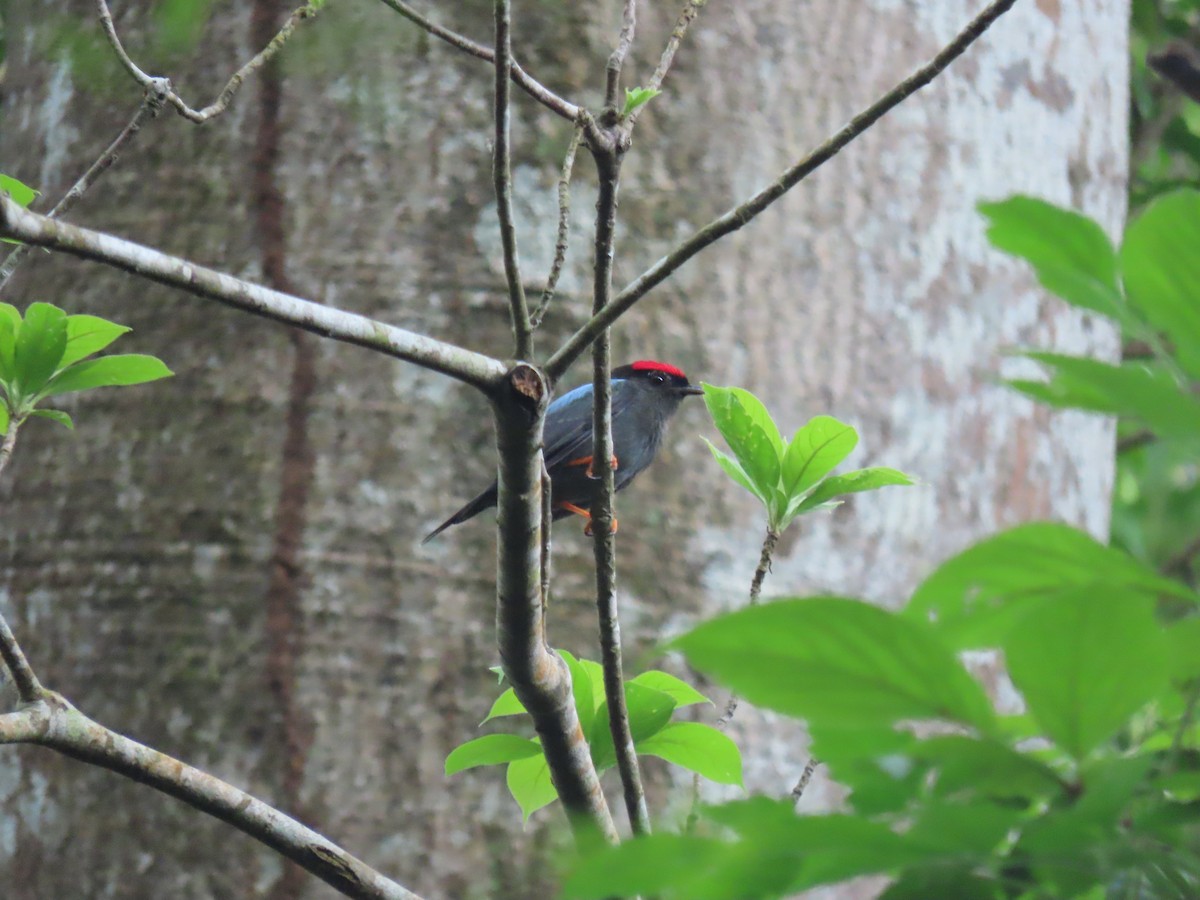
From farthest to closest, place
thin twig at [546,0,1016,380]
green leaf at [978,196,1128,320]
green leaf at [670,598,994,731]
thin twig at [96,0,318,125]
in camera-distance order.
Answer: thin twig at [96,0,318,125] → thin twig at [546,0,1016,380] → green leaf at [978,196,1128,320] → green leaf at [670,598,994,731]

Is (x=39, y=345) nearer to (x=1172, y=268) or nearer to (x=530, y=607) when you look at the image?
(x=530, y=607)

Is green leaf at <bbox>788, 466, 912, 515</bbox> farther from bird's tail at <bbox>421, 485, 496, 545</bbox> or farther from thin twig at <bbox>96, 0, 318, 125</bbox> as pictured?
thin twig at <bbox>96, 0, 318, 125</bbox>

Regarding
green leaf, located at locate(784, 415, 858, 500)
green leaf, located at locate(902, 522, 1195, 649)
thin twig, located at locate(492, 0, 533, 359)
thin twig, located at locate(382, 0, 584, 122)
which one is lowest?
green leaf, located at locate(902, 522, 1195, 649)

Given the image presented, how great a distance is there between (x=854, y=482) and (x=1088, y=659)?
1.14 m

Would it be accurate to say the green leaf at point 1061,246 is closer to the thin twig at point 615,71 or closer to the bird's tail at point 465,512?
the thin twig at point 615,71

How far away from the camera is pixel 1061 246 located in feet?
2.08

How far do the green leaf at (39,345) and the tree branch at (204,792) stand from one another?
1.64 ft

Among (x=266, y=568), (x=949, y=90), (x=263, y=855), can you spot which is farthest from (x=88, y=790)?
(x=949, y=90)

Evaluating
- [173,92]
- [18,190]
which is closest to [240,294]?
[18,190]

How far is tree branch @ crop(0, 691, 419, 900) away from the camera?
1.39 m

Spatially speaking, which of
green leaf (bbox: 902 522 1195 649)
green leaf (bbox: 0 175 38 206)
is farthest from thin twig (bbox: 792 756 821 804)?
green leaf (bbox: 0 175 38 206)

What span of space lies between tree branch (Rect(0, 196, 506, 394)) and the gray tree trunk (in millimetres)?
1190

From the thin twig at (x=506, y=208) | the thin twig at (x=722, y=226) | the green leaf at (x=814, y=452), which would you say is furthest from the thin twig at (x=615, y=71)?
the green leaf at (x=814, y=452)

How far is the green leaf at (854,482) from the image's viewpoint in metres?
1.67
